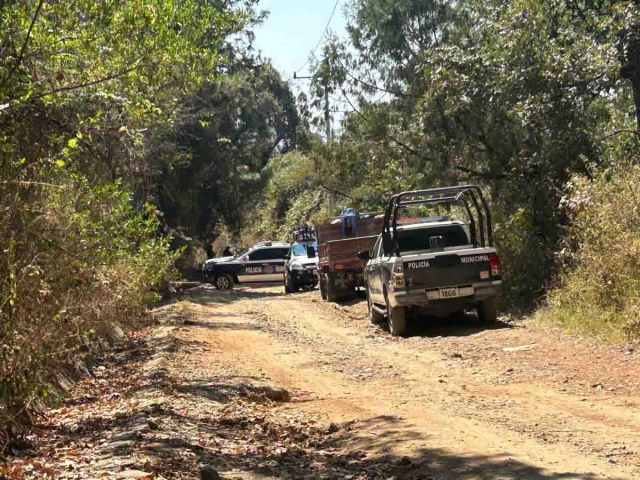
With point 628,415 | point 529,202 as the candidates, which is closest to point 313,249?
point 529,202

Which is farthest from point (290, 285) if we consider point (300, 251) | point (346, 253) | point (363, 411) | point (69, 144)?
point (69, 144)

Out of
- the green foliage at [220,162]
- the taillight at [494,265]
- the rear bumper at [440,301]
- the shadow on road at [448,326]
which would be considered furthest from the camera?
the green foliage at [220,162]

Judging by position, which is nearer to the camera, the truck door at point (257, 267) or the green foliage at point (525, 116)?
the green foliage at point (525, 116)

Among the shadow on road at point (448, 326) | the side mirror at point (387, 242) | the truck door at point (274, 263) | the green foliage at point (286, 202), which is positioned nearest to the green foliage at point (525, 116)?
the shadow on road at point (448, 326)

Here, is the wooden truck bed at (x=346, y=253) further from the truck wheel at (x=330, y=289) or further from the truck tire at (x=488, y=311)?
the truck tire at (x=488, y=311)

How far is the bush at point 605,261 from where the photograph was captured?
13242 mm

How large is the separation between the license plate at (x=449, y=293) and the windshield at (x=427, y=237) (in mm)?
1643

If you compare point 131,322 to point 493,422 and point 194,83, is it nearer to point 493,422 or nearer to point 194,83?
point 194,83

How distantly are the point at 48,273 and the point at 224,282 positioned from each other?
91.6 feet

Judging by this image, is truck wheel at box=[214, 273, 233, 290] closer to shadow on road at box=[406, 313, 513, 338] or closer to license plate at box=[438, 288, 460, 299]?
shadow on road at box=[406, 313, 513, 338]

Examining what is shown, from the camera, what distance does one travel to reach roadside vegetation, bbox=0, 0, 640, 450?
8.92m

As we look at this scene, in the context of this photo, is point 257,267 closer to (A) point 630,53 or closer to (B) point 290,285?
(B) point 290,285

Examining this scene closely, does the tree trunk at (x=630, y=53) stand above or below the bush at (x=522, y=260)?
above

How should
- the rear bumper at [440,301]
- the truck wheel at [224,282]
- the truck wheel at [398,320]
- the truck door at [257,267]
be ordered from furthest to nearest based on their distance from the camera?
the truck door at [257,267] < the truck wheel at [224,282] < the truck wheel at [398,320] < the rear bumper at [440,301]
